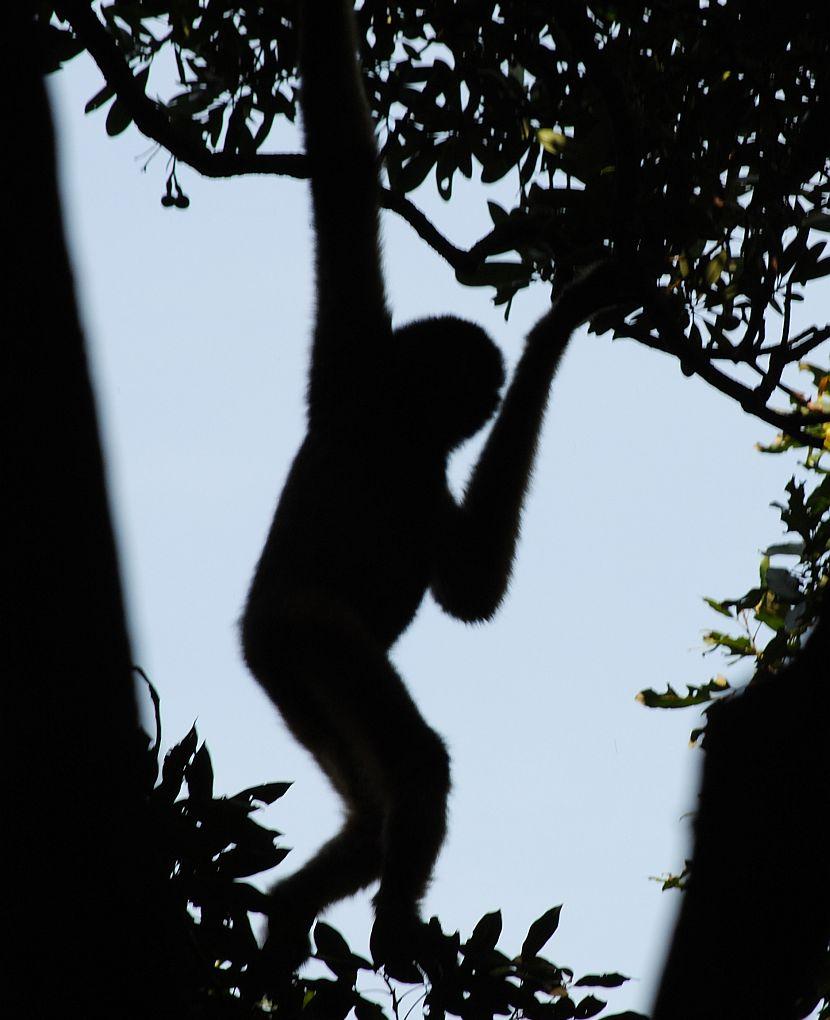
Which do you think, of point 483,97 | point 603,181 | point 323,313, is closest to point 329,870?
point 323,313

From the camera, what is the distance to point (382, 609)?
5.04 meters

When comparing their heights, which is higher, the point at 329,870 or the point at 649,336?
Answer: the point at 649,336

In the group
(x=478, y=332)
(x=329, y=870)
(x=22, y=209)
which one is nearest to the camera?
(x=22, y=209)

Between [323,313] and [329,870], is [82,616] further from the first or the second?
[323,313]

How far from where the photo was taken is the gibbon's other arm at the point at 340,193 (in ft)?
16.2

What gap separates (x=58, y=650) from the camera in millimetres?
1488

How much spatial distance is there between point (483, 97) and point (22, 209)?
492cm

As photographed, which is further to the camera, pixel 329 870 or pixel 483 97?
pixel 483 97

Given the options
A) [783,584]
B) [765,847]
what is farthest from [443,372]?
[765,847]

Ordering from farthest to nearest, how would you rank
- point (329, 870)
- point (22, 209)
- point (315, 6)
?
1. point (315, 6)
2. point (329, 870)
3. point (22, 209)

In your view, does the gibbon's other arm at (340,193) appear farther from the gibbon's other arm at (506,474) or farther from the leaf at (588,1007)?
the leaf at (588,1007)

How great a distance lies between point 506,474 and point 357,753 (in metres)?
1.47

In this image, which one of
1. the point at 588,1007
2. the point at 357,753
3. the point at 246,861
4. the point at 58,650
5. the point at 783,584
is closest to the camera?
the point at 58,650

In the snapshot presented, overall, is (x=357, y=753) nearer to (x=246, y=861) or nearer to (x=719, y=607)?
(x=246, y=861)
